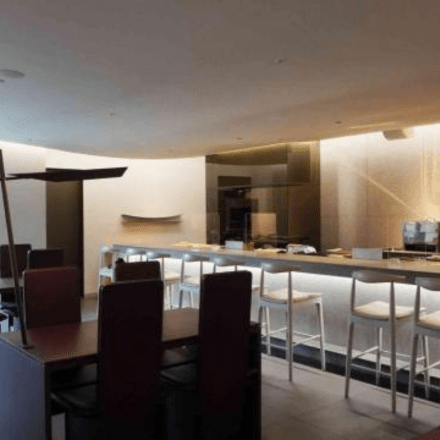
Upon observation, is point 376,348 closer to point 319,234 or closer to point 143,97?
point 143,97

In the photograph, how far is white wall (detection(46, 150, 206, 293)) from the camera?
8.67m

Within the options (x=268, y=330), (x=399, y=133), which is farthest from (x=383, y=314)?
(x=399, y=133)

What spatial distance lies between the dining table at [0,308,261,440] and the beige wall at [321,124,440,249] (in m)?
5.14

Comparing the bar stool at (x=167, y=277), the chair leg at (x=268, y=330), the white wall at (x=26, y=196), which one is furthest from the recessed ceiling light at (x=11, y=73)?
the white wall at (x=26, y=196)

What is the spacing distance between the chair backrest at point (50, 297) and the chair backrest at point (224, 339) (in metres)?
1.08

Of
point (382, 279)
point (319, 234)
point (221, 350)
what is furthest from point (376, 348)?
point (319, 234)

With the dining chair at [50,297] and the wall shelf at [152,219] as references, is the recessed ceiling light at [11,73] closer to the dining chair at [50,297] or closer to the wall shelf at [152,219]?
the dining chair at [50,297]

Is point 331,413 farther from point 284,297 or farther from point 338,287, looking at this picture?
point 338,287

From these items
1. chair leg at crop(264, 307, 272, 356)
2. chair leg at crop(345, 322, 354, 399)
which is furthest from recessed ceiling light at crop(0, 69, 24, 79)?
chair leg at crop(345, 322, 354, 399)

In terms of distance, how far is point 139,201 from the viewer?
30.5 ft

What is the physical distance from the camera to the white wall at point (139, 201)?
8672 millimetres

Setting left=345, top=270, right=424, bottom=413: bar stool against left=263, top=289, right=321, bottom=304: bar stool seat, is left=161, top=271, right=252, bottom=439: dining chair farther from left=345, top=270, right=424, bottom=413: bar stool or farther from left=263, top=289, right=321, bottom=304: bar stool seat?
left=263, top=289, right=321, bottom=304: bar stool seat

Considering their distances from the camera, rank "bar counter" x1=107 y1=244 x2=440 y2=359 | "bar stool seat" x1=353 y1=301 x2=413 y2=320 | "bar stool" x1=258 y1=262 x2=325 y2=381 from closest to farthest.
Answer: "bar stool seat" x1=353 y1=301 x2=413 y2=320, "bar counter" x1=107 y1=244 x2=440 y2=359, "bar stool" x1=258 y1=262 x2=325 y2=381

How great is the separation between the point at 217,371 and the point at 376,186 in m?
5.82
